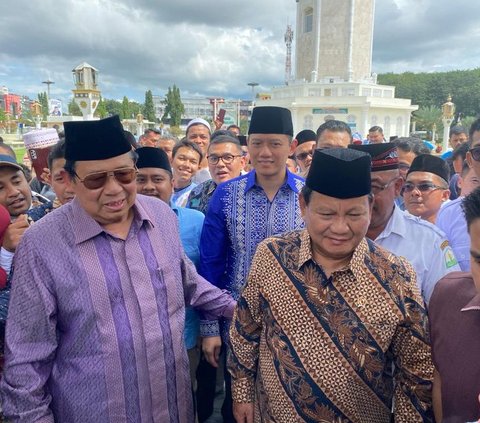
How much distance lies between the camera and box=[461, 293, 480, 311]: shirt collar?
56.0 inches

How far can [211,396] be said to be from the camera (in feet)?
10.5

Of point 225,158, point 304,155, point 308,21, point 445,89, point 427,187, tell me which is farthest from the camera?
point 445,89

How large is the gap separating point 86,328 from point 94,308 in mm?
87

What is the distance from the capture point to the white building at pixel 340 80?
106ft

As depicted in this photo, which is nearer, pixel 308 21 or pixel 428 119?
pixel 308 21

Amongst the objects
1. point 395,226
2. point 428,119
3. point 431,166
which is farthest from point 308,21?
point 395,226

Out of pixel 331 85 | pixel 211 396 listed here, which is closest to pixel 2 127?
pixel 331 85

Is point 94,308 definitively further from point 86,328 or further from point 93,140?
point 93,140

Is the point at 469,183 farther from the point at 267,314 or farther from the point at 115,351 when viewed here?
the point at 115,351

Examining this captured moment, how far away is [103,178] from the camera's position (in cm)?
166

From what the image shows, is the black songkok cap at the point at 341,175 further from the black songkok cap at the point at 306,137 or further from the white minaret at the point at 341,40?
the white minaret at the point at 341,40

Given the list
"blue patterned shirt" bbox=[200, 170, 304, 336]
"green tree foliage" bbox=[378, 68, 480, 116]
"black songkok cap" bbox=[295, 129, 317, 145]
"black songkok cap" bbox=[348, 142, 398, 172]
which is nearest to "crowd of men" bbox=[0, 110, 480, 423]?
"black songkok cap" bbox=[348, 142, 398, 172]

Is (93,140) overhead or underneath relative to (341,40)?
underneath

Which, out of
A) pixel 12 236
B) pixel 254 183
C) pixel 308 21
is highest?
pixel 308 21
